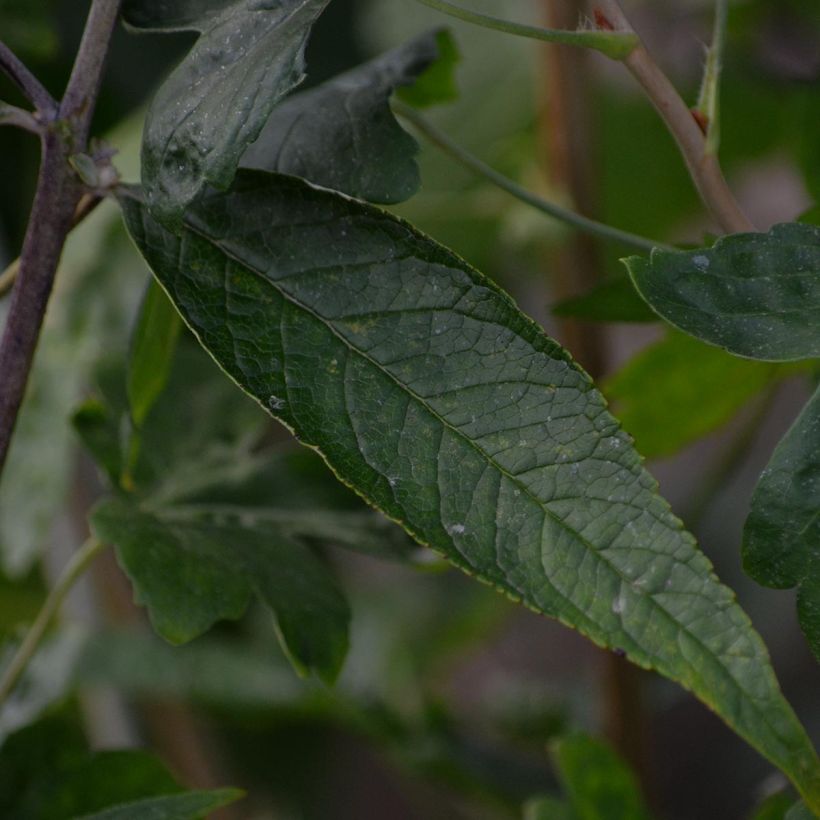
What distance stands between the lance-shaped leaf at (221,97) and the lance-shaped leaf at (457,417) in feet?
0.09

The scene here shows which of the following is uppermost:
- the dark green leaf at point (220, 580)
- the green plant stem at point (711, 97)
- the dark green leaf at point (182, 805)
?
the green plant stem at point (711, 97)

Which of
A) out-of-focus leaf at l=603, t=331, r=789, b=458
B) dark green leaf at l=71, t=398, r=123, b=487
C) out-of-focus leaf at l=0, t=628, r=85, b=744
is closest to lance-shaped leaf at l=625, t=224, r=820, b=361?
out-of-focus leaf at l=603, t=331, r=789, b=458

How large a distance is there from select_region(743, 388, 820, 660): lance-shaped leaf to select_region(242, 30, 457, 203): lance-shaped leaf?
0.15 m

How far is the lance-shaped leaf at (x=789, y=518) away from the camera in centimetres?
32

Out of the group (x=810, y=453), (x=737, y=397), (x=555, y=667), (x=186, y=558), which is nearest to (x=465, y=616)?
(x=555, y=667)

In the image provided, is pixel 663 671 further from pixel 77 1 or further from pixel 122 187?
pixel 77 1

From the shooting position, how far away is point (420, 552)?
0.50 m

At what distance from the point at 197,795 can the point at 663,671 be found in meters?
0.15

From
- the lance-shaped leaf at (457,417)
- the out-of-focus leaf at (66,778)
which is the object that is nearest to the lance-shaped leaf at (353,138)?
the lance-shaped leaf at (457,417)

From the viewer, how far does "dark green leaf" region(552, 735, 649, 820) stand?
0.50 metres

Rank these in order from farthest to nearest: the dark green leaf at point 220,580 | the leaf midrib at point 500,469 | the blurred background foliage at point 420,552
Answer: the blurred background foliage at point 420,552 < the dark green leaf at point 220,580 < the leaf midrib at point 500,469

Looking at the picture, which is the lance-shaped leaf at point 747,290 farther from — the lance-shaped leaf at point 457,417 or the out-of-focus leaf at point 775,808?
the out-of-focus leaf at point 775,808

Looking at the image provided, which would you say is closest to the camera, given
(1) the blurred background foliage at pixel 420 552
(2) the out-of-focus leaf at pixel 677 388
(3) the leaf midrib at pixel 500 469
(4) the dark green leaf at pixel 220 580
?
(3) the leaf midrib at pixel 500 469

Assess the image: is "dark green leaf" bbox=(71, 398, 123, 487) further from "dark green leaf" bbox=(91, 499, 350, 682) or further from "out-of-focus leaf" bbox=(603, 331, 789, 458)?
"out-of-focus leaf" bbox=(603, 331, 789, 458)
